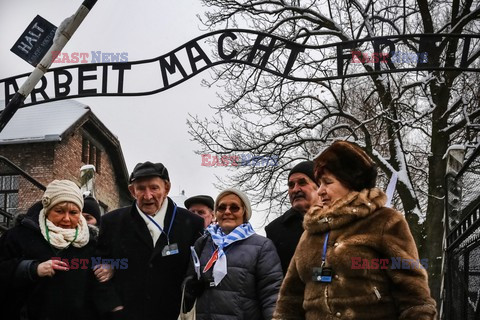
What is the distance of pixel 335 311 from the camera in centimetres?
319

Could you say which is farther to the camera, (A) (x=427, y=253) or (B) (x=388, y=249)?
(A) (x=427, y=253)

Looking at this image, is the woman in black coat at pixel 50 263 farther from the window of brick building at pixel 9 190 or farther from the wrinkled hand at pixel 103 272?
the window of brick building at pixel 9 190

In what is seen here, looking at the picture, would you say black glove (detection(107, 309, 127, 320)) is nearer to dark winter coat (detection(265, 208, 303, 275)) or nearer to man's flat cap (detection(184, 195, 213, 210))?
dark winter coat (detection(265, 208, 303, 275))

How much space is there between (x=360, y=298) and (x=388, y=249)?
0.97 ft

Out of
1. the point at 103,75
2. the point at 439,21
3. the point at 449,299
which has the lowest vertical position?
the point at 449,299

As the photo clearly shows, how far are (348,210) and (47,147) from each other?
2109cm

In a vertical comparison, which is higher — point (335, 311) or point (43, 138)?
point (43, 138)

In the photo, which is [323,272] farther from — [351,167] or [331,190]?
[351,167]

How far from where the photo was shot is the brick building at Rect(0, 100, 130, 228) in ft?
73.8

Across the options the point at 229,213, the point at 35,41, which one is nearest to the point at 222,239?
the point at 229,213

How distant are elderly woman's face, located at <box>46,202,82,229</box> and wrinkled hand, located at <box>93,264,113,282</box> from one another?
0.42m

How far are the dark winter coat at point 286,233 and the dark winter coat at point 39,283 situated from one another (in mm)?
1571

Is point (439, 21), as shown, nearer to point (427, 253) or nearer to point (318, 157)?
point (427, 253)

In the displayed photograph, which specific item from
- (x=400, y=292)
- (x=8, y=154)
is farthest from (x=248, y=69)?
(x=400, y=292)
